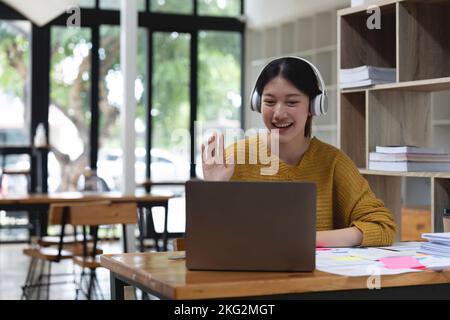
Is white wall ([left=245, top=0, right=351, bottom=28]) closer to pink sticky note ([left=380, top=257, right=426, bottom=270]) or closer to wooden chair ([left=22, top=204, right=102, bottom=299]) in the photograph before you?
wooden chair ([left=22, top=204, right=102, bottom=299])

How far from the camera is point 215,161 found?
220cm

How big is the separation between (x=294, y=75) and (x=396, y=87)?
1.28 metres

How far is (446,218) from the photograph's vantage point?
10.7 feet

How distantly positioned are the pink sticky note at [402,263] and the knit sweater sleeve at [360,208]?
0.98ft

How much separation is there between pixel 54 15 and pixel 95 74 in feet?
3.24

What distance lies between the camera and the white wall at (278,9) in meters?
9.08

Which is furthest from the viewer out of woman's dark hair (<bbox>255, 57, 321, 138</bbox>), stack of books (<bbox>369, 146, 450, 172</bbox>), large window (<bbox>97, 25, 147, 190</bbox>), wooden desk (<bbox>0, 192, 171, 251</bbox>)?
large window (<bbox>97, 25, 147, 190</bbox>)

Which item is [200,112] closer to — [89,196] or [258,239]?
[89,196]

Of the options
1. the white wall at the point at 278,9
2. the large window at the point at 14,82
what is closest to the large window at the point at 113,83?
the large window at the point at 14,82

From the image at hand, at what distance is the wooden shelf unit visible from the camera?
3682 millimetres

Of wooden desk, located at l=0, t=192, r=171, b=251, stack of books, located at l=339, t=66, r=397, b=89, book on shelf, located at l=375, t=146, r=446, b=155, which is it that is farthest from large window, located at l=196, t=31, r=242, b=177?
book on shelf, located at l=375, t=146, r=446, b=155

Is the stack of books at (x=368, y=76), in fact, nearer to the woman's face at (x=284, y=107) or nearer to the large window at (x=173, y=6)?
the woman's face at (x=284, y=107)

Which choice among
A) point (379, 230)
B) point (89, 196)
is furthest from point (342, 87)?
point (89, 196)

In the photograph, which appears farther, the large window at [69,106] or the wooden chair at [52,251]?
the large window at [69,106]
